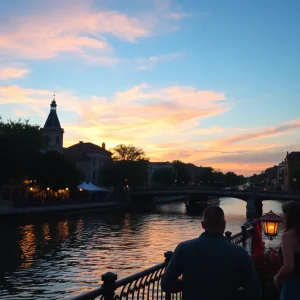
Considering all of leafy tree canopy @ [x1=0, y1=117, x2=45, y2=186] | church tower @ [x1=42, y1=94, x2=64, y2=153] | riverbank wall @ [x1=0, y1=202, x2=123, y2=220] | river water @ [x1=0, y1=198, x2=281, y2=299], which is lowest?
river water @ [x1=0, y1=198, x2=281, y2=299]

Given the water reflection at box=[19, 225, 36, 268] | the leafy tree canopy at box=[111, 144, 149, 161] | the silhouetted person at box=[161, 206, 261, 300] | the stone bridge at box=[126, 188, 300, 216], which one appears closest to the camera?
the silhouetted person at box=[161, 206, 261, 300]

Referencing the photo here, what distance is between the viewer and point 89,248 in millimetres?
31609

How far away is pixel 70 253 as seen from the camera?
2934cm

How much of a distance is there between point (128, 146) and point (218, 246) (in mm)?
93944

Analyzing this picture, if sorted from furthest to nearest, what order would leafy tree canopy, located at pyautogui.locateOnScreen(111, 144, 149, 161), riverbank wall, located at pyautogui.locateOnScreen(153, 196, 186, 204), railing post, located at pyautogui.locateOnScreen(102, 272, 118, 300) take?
riverbank wall, located at pyautogui.locateOnScreen(153, 196, 186, 204) → leafy tree canopy, located at pyautogui.locateOnScreen(111, 144, 149, 161) → railing post, located at pyautogui.locateOnScreen(102, 272, 118, 300)

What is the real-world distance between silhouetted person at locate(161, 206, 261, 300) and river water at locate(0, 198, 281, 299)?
50.0ft

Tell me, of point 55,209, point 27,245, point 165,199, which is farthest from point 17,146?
point 165,199

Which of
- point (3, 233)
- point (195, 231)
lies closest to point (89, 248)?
point (3, 233)

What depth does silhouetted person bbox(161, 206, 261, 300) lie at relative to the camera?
388 centimetres

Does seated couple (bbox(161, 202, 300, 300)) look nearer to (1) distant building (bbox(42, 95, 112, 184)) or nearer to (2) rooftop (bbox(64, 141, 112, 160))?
(1) distant building (bbox(42, 95, 112, 184))

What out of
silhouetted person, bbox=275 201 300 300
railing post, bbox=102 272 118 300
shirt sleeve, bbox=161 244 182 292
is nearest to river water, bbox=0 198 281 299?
railing post, bbox=102 272 118 300

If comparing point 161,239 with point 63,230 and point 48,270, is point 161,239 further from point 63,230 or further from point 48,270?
point 48,270

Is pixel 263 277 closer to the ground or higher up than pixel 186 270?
closer to the ground

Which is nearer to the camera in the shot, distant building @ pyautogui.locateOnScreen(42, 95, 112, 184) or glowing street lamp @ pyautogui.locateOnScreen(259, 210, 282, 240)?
glowing street lamp @ pyautogui.locateOnScreen(259, 210, 282, 240)
